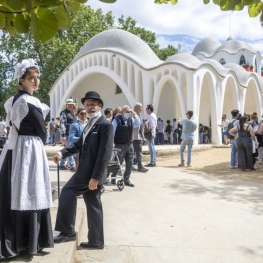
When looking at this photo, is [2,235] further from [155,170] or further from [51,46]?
[51,46]

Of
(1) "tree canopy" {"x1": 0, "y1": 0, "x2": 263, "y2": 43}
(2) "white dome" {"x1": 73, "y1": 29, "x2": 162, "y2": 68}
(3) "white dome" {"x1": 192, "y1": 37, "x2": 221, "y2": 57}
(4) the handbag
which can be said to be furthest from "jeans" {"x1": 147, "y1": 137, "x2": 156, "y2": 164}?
(3) "white dome" {"x1": 192, "y1": 37, "x2": 221, "y2": 57}

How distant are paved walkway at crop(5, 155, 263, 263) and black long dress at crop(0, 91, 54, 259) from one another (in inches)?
5.2

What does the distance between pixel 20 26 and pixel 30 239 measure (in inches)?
71.1

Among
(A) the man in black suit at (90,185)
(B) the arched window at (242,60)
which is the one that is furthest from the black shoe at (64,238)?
(B) the arched window at (242,60)

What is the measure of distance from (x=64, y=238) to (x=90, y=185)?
0.63 metres

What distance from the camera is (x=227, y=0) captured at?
2.80 meters

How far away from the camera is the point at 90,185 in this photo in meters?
3.54

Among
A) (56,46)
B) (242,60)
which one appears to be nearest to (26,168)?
(56,46)

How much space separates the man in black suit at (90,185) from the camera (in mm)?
3588

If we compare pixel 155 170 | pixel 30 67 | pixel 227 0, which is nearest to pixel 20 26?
pixel 30 67

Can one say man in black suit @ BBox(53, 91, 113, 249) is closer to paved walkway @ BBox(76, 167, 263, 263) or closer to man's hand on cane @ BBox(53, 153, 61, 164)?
man's hand on cane @ BBox(53, 153, 61, 164)

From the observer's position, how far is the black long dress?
118 inches

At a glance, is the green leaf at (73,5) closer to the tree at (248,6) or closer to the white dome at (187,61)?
the tree at (248,6)

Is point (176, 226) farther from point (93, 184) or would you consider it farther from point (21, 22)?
point (21, 22)
